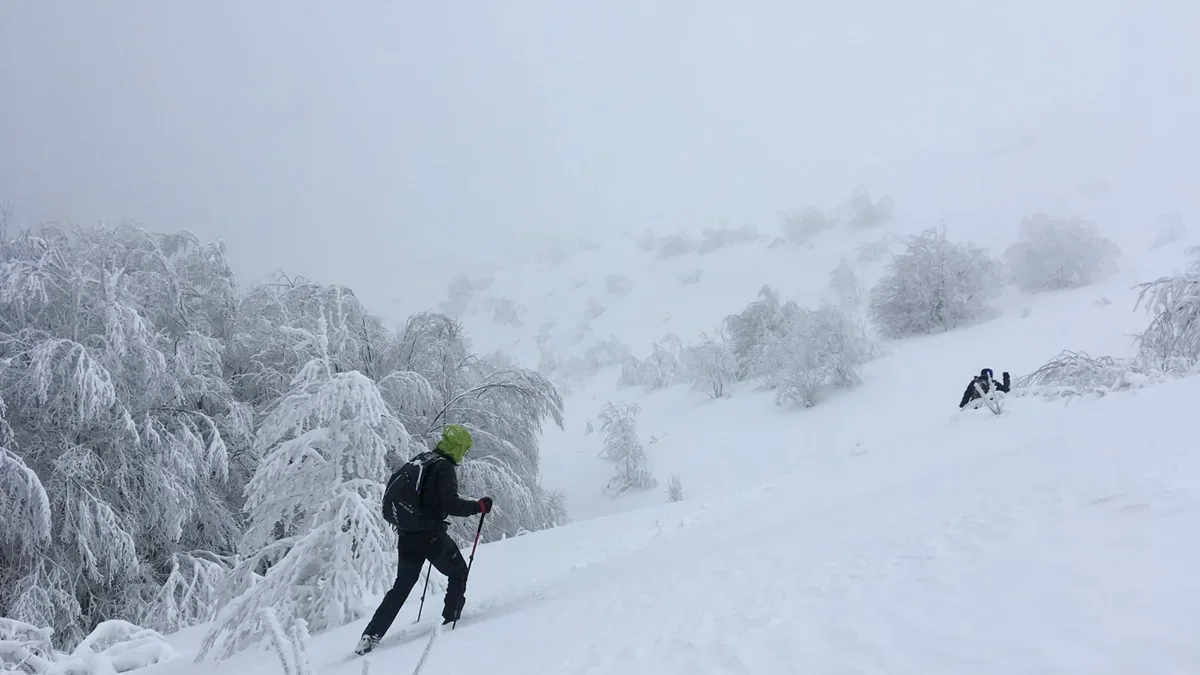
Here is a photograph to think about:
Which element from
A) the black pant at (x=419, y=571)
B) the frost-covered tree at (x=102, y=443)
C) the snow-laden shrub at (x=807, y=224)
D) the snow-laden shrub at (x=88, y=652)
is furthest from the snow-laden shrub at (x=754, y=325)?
A: the snow-laden shrub at (x=88, y=652)

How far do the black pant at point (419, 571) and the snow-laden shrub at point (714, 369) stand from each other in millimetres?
18295

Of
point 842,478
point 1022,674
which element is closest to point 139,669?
point 1022,674

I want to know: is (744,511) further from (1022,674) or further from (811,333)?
(811,333)

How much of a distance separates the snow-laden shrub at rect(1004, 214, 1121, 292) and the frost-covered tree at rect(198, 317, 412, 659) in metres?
23.3

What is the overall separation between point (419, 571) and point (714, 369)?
61.8 ft

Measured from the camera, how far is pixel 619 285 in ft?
160

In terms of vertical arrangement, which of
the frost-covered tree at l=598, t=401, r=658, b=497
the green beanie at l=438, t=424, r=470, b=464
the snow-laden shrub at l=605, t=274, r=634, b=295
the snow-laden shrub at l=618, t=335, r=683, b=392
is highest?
the snow-laden shrub at l=605, t=274, r=634, b=295

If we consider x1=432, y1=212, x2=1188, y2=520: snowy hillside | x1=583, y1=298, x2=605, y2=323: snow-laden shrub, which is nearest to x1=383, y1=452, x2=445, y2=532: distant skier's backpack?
x1=432, y1=212, x2=1188, y2=520: snowy hillside

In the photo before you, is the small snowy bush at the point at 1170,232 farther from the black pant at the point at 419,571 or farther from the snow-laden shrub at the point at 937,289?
the black pant at the point at 419,571

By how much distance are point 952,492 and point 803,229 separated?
41.0 m

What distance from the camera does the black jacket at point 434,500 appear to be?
14.1 ft

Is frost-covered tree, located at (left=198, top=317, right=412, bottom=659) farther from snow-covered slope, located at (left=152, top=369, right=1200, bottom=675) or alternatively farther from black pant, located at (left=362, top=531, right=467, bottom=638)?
black pant, located at (left=362, top=531, right=467, bottom=638)

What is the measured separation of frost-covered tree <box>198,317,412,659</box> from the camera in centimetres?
536

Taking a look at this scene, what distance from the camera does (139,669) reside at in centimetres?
526
